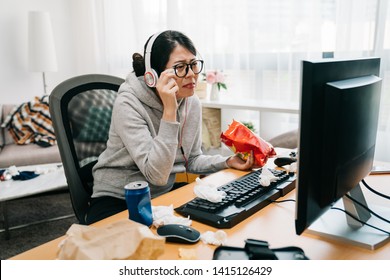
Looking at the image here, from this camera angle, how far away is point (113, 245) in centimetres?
68

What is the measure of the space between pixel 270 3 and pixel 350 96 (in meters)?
2.17

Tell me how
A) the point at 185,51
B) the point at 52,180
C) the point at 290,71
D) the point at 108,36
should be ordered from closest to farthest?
the point at 185,51, the point at 52,180, the point at 290,71, the point at 108,36

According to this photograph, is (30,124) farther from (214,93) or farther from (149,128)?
(149,128)

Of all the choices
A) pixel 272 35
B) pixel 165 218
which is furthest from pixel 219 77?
pixel 165 218

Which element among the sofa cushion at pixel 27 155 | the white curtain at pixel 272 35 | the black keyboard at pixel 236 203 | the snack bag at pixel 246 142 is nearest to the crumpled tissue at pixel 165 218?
the black keyboard at pixel 236 203

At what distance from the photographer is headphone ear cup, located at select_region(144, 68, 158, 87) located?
4.31ft

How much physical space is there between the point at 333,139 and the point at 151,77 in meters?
0.75

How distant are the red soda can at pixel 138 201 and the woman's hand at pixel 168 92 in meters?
0.38

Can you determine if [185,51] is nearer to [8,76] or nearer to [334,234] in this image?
[334,234]

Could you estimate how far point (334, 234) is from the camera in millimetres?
880

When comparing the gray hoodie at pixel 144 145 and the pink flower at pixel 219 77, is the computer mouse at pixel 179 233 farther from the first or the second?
the pink flower at pixel 219 77

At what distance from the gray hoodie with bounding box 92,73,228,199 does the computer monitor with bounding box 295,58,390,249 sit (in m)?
0.54

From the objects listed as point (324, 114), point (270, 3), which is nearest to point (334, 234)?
point (324, 114)

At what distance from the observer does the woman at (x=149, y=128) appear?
124 cm
